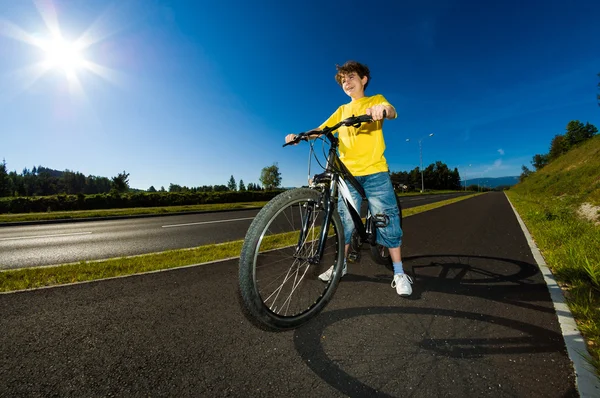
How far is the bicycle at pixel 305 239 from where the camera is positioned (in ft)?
5.57

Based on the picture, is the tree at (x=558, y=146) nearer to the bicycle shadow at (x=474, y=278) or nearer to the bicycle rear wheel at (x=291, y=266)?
A: the bicycle shadow at (x=474, y=278)

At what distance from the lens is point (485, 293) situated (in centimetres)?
279

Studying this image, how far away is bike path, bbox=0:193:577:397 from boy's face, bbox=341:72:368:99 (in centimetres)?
236

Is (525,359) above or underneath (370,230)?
underneath

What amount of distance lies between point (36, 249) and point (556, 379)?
969 cm

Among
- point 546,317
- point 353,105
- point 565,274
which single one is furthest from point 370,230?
point 565,274

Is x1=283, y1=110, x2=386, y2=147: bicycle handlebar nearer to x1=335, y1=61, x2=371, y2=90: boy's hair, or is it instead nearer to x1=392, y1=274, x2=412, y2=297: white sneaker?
x1=335, y1=61, x2=371, y2=90: boy's hair

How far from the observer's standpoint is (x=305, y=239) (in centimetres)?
215

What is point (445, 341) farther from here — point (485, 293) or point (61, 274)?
point (61, 274)

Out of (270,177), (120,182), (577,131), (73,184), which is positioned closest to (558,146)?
(577,131)

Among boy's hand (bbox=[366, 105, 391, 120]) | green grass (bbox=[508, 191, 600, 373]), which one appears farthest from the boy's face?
green grass (bbox=[508, 191, 600, 373])

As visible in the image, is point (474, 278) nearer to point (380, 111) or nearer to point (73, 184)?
point (380, 111)

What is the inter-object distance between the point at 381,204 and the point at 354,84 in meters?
1.47

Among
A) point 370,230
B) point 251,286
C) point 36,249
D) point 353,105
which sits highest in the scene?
point 353,105
